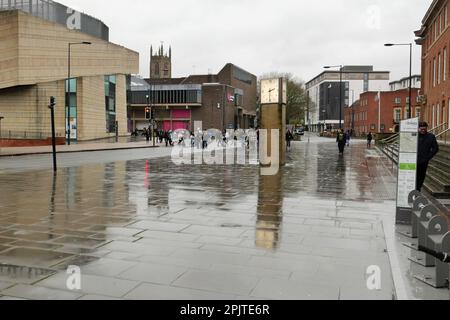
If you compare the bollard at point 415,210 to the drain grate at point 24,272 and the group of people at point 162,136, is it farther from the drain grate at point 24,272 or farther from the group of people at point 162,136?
the group of people at point 162,136

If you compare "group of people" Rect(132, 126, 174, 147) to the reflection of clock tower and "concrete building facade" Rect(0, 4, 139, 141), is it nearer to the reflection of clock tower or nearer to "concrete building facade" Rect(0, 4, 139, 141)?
"concrete building facade" Rect(0, 4, 139, 141)

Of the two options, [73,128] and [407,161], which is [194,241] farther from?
[73,128]

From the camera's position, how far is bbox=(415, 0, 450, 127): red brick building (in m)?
33.0

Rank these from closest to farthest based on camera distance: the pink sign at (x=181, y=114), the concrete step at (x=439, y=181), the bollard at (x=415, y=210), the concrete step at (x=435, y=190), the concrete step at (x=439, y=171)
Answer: the bollard at (x=415, y=210) → the concrete step at (x=435, y=190) → the concrete step at (x=439, y=181) → the concrete step at (x=439, y=171) → the pink sign at (x=181, y=114)

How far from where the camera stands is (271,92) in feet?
72.0

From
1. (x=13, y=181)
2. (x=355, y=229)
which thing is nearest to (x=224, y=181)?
(x=13, y=181)

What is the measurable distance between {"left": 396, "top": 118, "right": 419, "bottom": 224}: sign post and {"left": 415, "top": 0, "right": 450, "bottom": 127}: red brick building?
26.1 meters

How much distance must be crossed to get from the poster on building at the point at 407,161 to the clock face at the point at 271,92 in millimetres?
13630

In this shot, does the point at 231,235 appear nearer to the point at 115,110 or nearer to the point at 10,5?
the point at 10,5

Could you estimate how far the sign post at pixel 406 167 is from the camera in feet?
27.0

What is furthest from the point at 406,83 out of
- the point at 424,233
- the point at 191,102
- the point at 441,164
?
the point at 424,233

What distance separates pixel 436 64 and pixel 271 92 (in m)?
21.4

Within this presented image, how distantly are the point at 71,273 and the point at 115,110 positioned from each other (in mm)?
67919

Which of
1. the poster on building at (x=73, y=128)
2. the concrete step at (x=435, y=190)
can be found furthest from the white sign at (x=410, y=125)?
the poster on building at (x=73, y=128)
